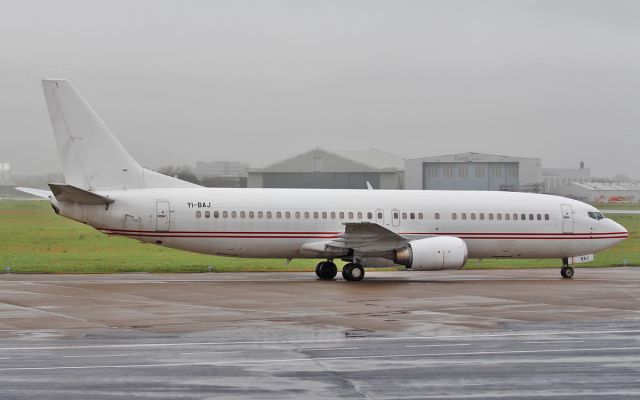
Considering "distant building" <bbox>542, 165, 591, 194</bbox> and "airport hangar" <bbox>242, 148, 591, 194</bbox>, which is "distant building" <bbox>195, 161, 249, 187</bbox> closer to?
"airport hangar" <bbox>242, 148, 591, 194</bbox>

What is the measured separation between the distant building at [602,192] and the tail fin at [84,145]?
194 ft

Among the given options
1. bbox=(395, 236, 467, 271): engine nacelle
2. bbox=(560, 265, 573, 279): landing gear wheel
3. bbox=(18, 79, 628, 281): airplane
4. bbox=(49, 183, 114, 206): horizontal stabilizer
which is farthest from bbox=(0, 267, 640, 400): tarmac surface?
bbox=(560, 265, 573, 279): landing gear wheel

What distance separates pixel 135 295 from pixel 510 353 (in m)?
13.1

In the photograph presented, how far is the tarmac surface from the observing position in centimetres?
1298

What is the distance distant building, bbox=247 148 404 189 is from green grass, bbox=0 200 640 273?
13.2m

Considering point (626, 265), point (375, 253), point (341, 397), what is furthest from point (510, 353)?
point (626, 265)

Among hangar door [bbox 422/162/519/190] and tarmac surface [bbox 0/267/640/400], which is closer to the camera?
tarmac surface [bbox 0/267/640/400]

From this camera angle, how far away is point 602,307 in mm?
24703

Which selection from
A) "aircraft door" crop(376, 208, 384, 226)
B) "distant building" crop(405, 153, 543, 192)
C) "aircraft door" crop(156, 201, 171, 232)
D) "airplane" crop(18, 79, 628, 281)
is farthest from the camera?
"distant building" crop(405, 153, 543, 192)

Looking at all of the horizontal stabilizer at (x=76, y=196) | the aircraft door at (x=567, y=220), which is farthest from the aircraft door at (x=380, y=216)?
the horizontal stabilizer at (x=76, y=196)

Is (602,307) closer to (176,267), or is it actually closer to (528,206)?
(528,206)

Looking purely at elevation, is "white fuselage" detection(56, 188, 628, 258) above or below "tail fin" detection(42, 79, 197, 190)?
below

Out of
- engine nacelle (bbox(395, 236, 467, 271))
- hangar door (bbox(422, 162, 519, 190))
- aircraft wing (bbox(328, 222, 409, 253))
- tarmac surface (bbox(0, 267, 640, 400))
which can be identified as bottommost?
tarmac surface (bbox(0, 267, 640, 400))

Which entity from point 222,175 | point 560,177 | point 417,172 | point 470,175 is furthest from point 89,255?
point 560,177
